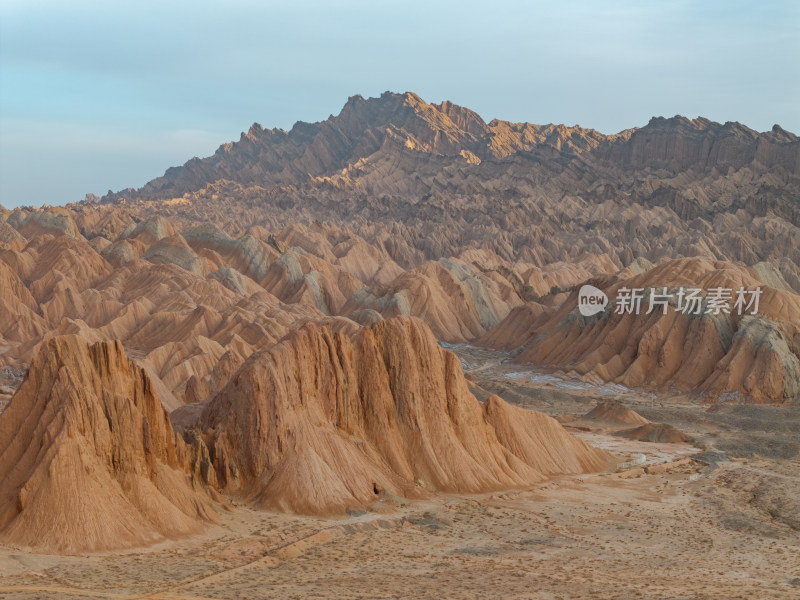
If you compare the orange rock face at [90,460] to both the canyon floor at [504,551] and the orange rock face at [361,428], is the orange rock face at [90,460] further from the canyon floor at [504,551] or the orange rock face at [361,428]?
the orange rock face at [361,428]

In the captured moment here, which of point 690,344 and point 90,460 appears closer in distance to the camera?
point 90,460

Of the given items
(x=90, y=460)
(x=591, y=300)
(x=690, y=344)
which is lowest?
(x=90, y=460)

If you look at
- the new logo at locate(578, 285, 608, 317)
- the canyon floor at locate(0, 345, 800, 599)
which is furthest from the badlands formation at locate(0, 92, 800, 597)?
the new logo at locate(578, 285, 608, 317)

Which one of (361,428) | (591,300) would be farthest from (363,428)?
(591,300)

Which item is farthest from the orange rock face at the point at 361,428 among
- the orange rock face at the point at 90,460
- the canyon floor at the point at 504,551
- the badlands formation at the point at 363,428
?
the orange rock face at the point at 90,460

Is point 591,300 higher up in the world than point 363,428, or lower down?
higher up

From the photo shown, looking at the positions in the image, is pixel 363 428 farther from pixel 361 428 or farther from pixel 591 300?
pixel 591 300

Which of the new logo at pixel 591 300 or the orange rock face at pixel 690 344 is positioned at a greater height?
the new logo at pixel 591 300
